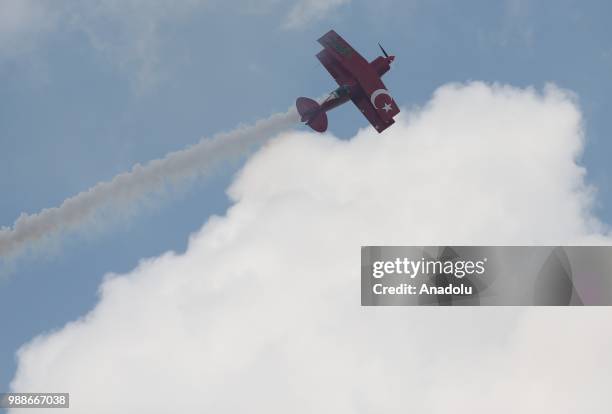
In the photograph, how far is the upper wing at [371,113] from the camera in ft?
306

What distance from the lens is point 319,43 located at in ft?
308

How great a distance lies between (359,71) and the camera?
9269cm

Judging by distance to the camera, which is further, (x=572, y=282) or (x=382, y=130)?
(x=382, y=130)

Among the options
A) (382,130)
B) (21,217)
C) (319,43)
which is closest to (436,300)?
(382,130)

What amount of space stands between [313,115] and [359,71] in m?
5.92

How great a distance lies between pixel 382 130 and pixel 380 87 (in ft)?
13.2

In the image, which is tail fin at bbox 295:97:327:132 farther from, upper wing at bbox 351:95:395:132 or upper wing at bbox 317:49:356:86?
upper wing at bbox 351:95:395:132

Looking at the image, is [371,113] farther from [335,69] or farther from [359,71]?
[335,69]

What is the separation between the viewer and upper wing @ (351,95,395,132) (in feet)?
306

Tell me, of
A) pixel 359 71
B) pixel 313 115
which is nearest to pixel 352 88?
pixel 359 71

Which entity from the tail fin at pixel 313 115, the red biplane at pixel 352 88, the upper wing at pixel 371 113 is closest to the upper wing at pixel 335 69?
the red biplane at pixel 352 88

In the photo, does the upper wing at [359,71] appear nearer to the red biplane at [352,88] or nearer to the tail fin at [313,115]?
the red biplane at [352,88]

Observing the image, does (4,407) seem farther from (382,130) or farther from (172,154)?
(382,130)

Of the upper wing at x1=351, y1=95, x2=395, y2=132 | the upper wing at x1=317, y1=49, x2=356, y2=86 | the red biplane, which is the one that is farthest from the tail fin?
the upper wing at x1=351, y1=95, x2=395, y2=132
